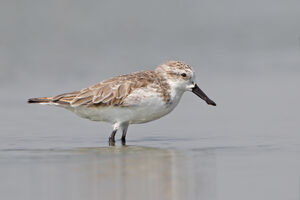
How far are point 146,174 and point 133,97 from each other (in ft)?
9.25

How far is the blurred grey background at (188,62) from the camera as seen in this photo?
9773mm

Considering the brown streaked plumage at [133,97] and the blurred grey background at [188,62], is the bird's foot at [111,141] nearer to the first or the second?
the brown streaked plumage at [133,97]

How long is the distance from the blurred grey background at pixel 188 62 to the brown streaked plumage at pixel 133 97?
42cm

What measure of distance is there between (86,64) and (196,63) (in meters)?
2.50

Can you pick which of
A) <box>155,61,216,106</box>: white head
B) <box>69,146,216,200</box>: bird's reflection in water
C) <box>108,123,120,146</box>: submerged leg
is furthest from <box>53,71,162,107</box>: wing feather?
<box>69,146,216,200</box>: bird's reflection in water

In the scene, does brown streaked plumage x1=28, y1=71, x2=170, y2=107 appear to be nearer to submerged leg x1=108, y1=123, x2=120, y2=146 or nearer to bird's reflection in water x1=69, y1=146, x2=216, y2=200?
submerged leg x1=108, y1=123, x2=120, y2=146

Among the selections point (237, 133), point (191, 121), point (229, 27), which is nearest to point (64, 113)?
point (191, 121)

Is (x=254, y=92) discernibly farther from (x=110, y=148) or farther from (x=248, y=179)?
(x=248, y=179)

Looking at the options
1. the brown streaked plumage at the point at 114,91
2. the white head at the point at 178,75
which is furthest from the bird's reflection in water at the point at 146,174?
the white head at the point at 178,75

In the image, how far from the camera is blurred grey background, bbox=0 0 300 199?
9.77m

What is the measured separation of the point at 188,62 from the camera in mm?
17750

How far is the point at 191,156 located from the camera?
1049 centimetres

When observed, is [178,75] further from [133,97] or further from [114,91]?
[114,91]

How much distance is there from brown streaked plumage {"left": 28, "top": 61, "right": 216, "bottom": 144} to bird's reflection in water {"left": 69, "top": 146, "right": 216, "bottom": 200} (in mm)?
Answer: 959
